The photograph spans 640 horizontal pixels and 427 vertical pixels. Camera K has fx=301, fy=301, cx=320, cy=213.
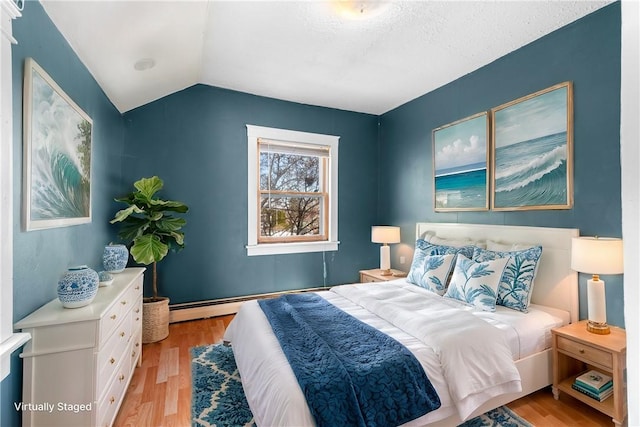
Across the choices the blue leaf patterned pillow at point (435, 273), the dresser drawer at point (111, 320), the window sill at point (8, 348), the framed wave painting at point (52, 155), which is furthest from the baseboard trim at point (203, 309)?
the window sill at point (8, 348)

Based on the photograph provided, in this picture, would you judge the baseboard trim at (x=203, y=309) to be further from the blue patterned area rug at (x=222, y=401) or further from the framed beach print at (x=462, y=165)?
the framed beach print at (x=462, y=165)

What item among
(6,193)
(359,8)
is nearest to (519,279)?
(359,8)

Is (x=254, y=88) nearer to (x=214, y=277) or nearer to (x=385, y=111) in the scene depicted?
(x=385, y=111)

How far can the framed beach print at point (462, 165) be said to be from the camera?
3082mm

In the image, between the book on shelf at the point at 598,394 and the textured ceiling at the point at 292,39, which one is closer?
the book on shelf at the point at 598,394

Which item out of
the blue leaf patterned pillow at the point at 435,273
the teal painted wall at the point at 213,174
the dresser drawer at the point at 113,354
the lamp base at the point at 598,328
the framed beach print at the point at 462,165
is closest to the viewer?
the dresser drawer at the point at 113,354

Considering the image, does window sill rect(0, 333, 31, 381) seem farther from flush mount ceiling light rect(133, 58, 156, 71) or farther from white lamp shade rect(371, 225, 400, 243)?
white lamp shade rect(371, 225, 400, 243)

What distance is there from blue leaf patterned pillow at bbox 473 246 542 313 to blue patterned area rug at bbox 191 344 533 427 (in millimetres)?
750

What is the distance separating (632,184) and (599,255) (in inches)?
82.4

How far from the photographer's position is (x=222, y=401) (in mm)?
2084

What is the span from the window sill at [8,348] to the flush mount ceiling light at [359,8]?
262cm

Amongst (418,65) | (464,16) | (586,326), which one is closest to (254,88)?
(418,65)

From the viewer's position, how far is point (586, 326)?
2.14m

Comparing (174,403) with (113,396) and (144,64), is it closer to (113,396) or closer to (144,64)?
(113,396)
